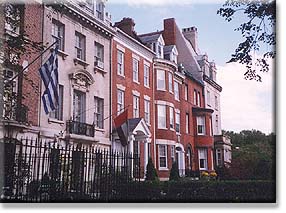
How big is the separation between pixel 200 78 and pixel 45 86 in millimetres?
1862

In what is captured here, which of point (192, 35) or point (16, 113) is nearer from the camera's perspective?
point (16, 113)

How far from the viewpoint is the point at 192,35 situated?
459 cm

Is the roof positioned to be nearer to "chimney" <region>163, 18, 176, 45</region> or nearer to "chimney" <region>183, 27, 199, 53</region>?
"chimney" <region>163, 18, 176, 45</region>

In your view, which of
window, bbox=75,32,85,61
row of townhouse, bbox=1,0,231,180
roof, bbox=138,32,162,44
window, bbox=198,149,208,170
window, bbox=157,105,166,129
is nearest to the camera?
row of townhouse, bbox=1,0,231,180

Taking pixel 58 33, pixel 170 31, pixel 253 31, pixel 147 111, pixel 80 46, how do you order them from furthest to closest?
pixel 147 111
pixel 170 31
pixel 80 46
pixel 58 33
pixel 253 31

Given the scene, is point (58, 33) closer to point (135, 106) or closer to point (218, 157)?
point (135, 106)

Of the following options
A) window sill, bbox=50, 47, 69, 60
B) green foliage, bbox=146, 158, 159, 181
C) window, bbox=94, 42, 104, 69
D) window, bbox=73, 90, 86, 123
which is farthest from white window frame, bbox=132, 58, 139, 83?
green foliage, bbox=146, 158, 159, 181

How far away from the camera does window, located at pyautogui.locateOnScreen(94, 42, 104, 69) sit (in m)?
4.84

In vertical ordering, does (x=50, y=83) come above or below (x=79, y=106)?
above

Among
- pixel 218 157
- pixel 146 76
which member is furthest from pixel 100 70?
pixel 218 157

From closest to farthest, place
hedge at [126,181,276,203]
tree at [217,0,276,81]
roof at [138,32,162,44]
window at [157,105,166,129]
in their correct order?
hedge at [126,181,276,203] < tree at [217,0,276,81] < roof at [138,32,162,44] < window at [157,105,166,129]

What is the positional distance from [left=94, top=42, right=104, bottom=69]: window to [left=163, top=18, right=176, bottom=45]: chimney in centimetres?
72

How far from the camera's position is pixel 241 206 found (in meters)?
3.68

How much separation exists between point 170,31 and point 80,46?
0.96 metres
